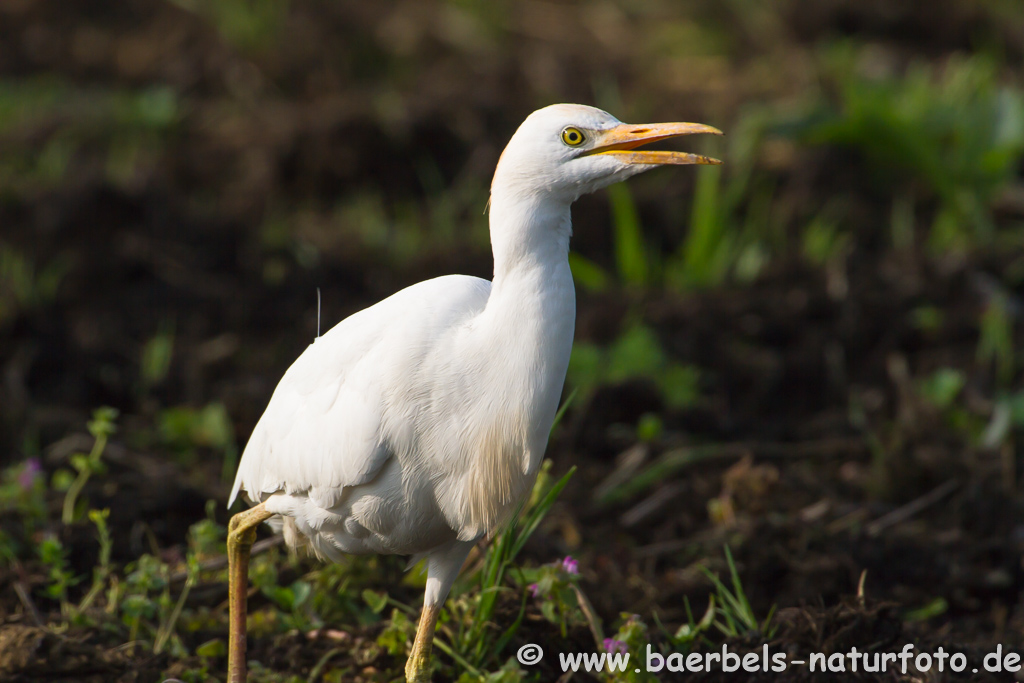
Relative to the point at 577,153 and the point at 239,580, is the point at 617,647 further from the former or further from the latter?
the point at 577,153

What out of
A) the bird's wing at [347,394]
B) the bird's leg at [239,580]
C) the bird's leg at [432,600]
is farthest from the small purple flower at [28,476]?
the bird's leg at [432,600]

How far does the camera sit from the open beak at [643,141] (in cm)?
223

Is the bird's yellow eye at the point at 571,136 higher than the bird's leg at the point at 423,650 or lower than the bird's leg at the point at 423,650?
higher

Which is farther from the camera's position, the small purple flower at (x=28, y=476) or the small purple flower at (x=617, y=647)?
the small purple flower at (x=28, y=476)

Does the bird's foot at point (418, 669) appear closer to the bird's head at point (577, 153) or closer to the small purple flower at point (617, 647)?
the small purple flower at point (617, 647)

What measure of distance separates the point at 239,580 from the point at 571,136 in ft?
5.05

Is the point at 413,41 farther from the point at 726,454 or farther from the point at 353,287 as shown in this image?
the point at 726,454

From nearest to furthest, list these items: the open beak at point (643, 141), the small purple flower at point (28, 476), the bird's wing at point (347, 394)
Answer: the open beak at point (643, 141) < the bird's wing at point (347, 394) < the small purple flower at point (28, 476)

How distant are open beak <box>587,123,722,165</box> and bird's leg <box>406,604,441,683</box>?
1.21 metres

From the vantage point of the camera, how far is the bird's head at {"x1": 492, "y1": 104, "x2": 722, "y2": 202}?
2.25 metres

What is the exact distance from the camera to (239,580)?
2.83m

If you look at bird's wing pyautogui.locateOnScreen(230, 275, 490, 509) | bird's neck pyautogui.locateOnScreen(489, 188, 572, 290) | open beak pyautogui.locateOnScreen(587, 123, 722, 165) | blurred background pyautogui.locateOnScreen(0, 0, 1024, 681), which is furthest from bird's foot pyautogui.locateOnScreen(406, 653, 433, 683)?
open beak pyautogui.locateOnScreen(587, 123, 722, 165)

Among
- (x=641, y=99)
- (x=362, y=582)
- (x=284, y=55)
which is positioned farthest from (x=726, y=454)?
(x=284, y=55)

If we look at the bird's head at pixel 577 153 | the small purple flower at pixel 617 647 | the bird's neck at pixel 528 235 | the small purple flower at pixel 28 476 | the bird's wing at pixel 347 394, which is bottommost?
the small purple flower at pixel 617 647
